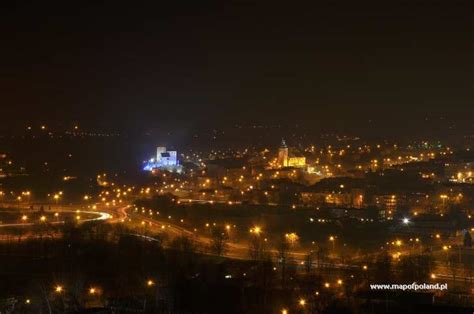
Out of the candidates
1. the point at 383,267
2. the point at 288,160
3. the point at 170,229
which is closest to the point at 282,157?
the point at 288,160

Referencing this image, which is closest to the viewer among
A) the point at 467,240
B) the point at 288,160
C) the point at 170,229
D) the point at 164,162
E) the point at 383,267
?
the point at 383,267

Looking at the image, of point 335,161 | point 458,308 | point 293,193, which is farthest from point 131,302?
point 335,161

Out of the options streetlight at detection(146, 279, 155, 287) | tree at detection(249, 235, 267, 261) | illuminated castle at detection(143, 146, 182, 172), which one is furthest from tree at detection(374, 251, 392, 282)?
illuminated castle at detection(143, 146, 182, 172)

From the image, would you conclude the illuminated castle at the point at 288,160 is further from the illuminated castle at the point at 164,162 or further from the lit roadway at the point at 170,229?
the lit roadway at the point at 170,229

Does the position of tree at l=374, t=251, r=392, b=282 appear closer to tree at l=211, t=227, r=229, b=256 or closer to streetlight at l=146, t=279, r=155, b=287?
tree at l=211, t=227, r=229, b=256

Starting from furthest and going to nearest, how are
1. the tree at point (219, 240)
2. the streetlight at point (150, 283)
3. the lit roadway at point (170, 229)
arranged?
the tree at point (219, 240) < the lit roadway at point (170, 229) < the streetlight at point (150, 283)

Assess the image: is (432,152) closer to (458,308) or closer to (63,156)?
(63,156)

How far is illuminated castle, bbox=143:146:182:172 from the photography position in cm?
2994

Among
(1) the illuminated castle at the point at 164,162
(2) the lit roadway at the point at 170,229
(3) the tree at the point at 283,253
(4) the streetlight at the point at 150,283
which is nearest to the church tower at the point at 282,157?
(1) the illuminated castle at the point at 164,162

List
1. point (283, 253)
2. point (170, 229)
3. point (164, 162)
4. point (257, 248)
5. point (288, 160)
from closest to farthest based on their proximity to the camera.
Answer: point (283, 253) → point (257, 248) → point (170, 229) → point (164, 162) → point (288, 160)

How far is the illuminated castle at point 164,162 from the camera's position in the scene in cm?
2994

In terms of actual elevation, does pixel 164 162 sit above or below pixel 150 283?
above

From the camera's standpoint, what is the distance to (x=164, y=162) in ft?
102

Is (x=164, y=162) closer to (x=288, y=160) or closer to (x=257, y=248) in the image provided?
(x=288, y=160)
